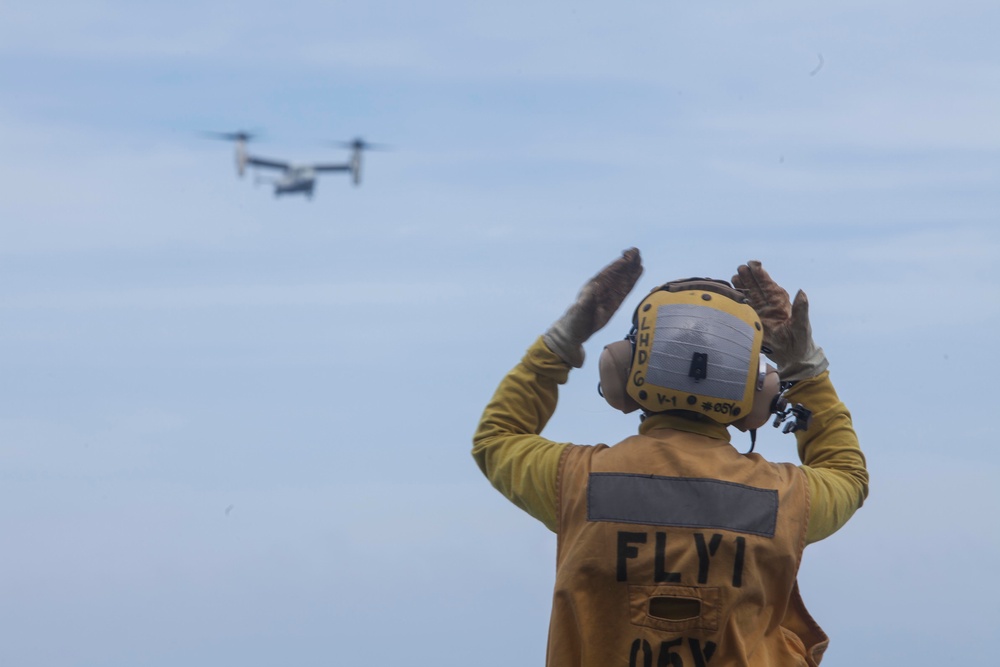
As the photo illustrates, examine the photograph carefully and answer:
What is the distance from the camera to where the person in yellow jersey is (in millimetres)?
4504

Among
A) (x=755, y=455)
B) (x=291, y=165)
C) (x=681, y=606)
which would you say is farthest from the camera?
(x=291, y=165)

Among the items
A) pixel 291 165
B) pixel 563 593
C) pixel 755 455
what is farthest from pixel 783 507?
pixel 291 165

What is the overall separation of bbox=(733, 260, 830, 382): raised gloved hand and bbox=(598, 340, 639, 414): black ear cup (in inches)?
24.8

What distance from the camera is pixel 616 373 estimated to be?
4.70 metres

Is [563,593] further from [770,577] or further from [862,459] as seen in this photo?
[862,459]

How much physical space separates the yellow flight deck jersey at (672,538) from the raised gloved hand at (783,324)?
0.46 m

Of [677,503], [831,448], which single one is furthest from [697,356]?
[831,448]

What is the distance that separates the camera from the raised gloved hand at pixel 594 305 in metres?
5.02

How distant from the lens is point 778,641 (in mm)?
4824

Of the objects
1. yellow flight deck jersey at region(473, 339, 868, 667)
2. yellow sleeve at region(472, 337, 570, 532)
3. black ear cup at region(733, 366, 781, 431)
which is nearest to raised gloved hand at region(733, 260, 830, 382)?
black ear cup at region(733, 366, 781, 431)

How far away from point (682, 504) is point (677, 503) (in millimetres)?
18

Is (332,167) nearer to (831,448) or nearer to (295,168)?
(295,168)

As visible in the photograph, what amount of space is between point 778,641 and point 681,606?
1.85 ft

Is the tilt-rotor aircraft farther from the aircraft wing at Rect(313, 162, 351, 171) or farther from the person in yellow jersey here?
the person in yellow jersey
